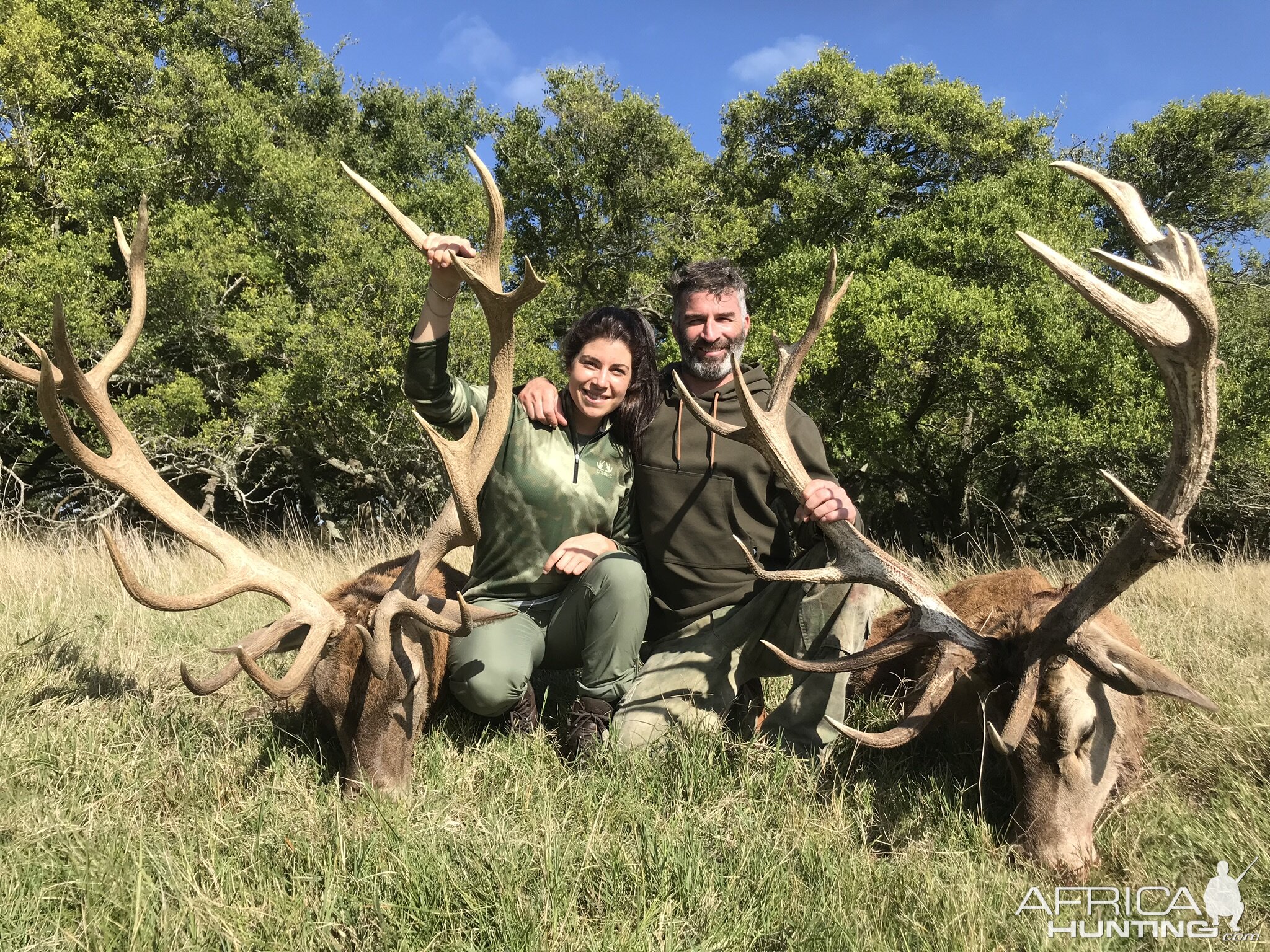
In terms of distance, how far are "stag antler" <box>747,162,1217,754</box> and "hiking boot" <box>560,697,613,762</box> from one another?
989 millimetres

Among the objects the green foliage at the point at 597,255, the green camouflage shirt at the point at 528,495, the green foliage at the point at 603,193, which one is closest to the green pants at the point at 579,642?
the green camouflage shirt at the point at 528,495

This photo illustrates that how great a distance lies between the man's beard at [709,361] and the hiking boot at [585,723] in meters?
1.57

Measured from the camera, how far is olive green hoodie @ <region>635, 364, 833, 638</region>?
3.76 meters

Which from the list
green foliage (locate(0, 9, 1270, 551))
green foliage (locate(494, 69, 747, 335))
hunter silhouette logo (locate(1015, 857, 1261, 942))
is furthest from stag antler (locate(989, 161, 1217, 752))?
green foliage (locate(494, 69, 747, 335))

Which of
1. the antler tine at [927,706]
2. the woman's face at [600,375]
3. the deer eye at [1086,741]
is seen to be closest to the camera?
the antler tine at [927,706]

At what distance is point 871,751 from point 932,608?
81cm

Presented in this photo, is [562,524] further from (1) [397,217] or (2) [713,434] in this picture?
(1) [397,217]

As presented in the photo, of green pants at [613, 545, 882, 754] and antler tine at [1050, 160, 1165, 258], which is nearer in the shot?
antler tine at [1050, 160, 1165, 258]

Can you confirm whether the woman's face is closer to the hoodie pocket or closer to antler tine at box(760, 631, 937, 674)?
the hoodie pocket

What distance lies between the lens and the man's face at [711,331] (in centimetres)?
391

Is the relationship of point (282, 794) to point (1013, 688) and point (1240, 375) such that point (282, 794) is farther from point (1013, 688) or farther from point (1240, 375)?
point (1240, 375)

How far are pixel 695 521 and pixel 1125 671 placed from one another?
1745 millimetres

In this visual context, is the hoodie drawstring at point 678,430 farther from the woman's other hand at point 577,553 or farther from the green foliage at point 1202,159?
the green foliage at point 1202,159

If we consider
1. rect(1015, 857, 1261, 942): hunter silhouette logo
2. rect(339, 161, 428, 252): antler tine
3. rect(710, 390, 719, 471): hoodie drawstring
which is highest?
rect(339, 161, 428, 252): antler tine
